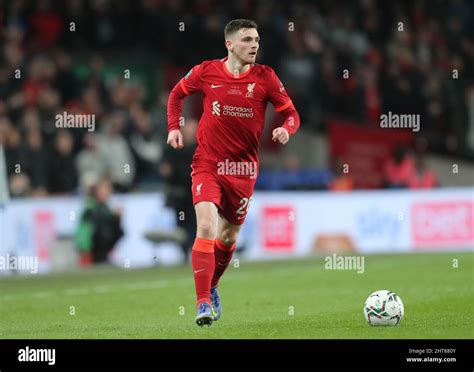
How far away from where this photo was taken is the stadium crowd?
72.7 ft

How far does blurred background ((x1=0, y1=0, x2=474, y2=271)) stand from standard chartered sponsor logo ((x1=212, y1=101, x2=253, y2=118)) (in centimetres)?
897

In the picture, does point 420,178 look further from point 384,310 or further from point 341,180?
point 384,310

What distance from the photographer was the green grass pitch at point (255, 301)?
11.6 m

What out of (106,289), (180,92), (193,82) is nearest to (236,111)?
(193,82)

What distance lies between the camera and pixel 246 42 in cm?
1179

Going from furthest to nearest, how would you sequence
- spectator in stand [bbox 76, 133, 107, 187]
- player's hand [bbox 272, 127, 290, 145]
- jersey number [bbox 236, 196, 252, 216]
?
spectator in stand [bbox 76, 133, 107, 187], jersey number [bbox 236, 196, 252, 216], player's hand [bbox 272, 127, 290, 145]

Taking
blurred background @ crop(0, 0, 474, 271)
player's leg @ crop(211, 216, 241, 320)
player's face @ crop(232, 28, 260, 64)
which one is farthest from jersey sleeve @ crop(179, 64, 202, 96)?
blurred background @ crop(0, 0, 474, 271)

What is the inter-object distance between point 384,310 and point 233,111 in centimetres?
222

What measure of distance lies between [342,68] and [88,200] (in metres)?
7.31

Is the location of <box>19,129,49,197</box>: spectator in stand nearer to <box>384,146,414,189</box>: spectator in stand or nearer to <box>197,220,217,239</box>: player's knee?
<box>384,146,414,189</box>: spectator in stand

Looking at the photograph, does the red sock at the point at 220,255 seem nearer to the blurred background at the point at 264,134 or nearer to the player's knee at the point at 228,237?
the player's knee at the point at 228,237

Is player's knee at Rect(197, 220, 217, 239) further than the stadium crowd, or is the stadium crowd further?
the stadium crowd

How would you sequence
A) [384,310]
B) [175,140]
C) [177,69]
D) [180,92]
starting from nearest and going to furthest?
1. [384,310]
2. [175,140]
3. [180,92]
4. [177,69]

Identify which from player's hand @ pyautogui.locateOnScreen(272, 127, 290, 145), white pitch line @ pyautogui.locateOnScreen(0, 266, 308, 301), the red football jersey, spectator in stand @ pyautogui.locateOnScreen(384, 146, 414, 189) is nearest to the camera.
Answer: player's hand @ pyautogui.locateOnScreen(272, 127, 290, 145)
